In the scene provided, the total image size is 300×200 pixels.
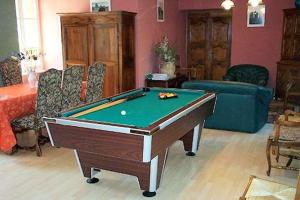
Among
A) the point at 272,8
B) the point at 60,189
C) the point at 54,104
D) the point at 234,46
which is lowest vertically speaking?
the point at 60,189

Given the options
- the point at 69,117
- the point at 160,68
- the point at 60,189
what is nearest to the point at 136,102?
the point at 69,117

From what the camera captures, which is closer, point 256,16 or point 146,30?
point 146,30

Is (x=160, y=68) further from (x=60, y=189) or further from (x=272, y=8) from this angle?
(x=60, y=189)

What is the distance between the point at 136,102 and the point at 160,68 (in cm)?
325

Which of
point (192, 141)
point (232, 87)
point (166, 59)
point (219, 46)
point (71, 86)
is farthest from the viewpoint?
point (219, 46)

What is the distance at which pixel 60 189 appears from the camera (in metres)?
3.29

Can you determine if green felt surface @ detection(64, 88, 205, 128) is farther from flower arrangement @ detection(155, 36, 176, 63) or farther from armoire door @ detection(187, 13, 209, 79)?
armoire door @ detection(187, 13, 209, 79)

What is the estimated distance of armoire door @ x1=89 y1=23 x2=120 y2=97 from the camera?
19.9 feet

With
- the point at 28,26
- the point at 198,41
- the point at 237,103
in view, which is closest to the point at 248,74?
the point at 198,41

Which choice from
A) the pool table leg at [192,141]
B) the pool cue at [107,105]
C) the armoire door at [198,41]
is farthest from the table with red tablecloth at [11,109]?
the armoire door at [198,41]

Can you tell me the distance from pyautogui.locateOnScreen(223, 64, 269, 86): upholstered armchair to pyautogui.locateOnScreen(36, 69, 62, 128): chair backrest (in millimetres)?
4129

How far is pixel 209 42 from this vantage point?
8.27 meters

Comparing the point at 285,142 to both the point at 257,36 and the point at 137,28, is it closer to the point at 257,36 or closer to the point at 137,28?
the point at 137,28

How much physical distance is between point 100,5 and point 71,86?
99.3 inches
